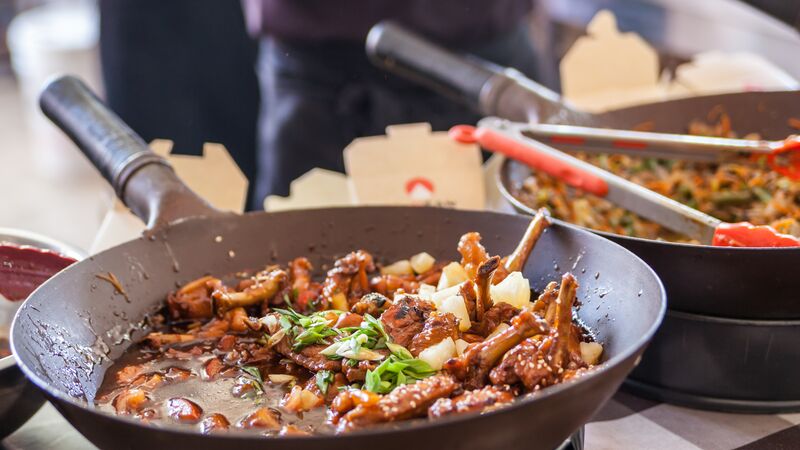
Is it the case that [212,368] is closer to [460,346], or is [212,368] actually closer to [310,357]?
[310,357]

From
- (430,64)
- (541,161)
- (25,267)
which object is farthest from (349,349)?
(430,64)

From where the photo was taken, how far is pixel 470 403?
3.15 feet

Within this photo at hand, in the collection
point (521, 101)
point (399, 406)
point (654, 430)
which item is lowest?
point (654, 430)

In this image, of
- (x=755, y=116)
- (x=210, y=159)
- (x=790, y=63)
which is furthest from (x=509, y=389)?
(x=790, y=63)

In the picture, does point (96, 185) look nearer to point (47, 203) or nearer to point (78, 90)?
point (47, 203)

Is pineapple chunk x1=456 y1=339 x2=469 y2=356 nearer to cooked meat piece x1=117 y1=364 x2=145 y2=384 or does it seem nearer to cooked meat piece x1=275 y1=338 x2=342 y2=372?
cooked meat piece x1=275 y1=338 x2=342 y2=372

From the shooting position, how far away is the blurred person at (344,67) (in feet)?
8.93

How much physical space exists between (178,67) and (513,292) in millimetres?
2411

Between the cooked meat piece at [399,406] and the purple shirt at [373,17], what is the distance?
6.16 ft

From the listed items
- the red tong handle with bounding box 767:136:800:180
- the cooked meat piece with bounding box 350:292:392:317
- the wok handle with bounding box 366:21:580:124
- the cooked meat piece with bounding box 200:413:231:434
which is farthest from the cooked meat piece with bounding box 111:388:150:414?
the red tong handle with bounding box 767:136:800:180

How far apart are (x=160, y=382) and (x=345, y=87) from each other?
68.9 inches

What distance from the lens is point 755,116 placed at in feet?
7.12

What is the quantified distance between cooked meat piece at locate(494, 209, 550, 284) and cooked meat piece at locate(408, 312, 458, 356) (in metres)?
0.18

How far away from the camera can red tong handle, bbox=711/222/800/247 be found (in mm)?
1325
